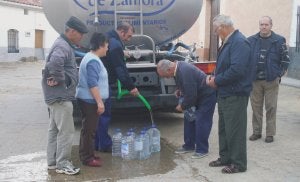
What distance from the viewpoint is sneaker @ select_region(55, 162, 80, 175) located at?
16.7 ft

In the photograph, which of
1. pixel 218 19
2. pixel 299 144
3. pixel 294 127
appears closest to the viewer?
pixel 218 19

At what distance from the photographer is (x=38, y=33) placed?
114 ft

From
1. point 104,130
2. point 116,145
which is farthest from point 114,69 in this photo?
point 116,145

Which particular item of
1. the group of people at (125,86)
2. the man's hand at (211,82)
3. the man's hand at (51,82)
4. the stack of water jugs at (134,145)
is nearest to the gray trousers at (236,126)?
the group of people at (125,86)

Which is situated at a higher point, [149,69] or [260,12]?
[260,12]

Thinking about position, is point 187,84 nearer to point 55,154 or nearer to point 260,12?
point 55,154

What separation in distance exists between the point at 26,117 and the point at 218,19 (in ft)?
17.3

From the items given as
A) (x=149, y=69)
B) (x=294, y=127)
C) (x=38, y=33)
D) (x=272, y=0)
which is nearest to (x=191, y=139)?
(x=149, y=69)

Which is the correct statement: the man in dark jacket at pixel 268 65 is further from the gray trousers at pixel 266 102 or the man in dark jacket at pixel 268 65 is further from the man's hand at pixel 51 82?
the man's hand at pixel 51 82

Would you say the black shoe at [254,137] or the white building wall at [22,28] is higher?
the white building wall at [22,28]

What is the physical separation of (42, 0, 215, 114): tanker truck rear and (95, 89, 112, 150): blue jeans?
2.94ft

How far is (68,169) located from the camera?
201 inches

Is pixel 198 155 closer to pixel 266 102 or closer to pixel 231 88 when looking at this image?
pixel 231 88

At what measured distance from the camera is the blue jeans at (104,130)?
6.02m
